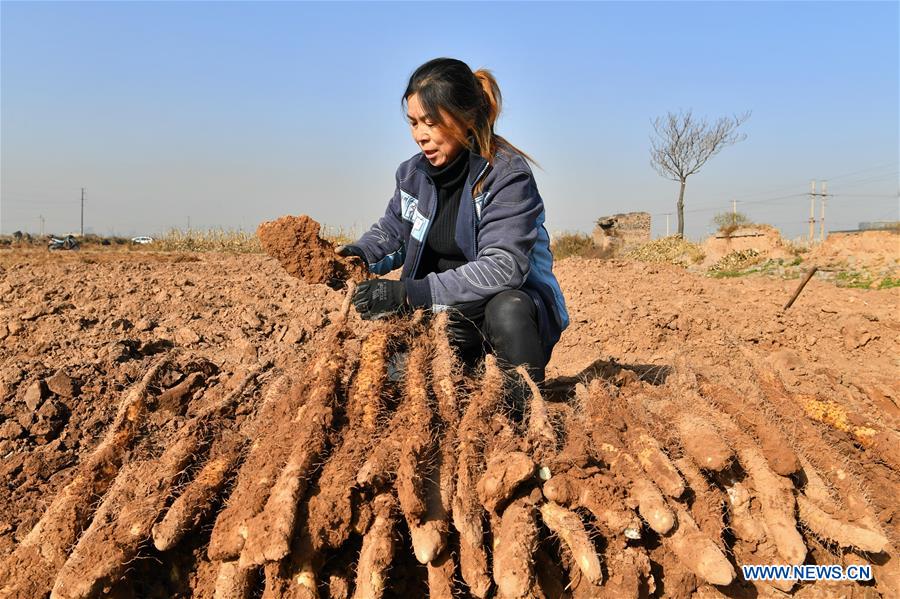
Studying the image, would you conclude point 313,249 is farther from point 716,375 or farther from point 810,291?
point 810,291

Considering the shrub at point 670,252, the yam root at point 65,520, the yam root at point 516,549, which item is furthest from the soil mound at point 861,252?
the yam root at point 65,520

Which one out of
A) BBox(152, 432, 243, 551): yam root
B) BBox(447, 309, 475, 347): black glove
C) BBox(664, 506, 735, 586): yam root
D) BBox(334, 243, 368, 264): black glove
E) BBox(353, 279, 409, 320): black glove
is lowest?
BBox(664, 506, 735, 586): yam root

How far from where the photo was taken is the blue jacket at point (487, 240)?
100 inches

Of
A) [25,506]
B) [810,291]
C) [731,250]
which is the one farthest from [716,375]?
[731,250]

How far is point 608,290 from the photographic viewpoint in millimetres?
9023

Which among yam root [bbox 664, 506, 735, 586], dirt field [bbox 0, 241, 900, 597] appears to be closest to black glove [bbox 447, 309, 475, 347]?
dirt field [bbox 0, 241, 900, 597]

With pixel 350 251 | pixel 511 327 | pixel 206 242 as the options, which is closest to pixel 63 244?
pixel 206 242

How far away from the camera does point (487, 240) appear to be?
2631 millimetres

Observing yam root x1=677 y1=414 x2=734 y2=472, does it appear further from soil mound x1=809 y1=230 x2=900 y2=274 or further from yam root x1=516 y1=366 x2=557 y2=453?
soil mound x1=809 y1=230 x2=900 y2=274

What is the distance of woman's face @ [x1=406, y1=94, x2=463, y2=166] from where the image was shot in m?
2.63

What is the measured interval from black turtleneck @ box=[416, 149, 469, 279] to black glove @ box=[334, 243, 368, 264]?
28 centimetres

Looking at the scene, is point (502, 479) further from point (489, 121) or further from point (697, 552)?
point (489, 121)

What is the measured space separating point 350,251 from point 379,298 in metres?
0.45

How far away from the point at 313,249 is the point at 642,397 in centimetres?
140
